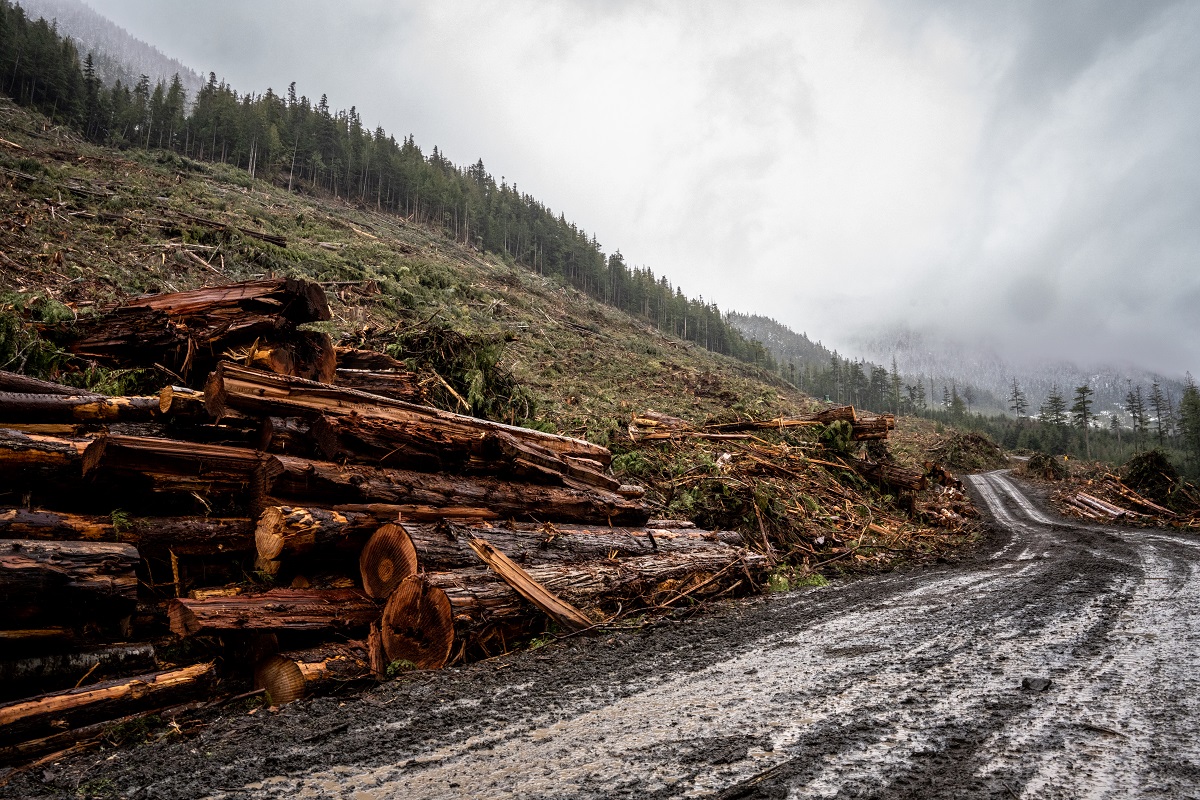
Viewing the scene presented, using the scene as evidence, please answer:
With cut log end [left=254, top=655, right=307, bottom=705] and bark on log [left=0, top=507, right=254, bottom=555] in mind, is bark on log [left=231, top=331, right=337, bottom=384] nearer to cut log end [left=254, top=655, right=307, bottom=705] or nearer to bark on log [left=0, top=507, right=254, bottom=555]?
bark on log [left=0, top=507, right=254, bottom=555]

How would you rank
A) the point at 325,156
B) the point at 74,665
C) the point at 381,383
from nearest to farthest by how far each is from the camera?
the point at 74,665 → the point at 381,383 → the point at 325,156

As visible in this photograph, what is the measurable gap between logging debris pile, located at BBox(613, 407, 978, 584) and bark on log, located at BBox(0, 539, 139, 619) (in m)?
6.50

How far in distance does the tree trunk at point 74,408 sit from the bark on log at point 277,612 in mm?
2186

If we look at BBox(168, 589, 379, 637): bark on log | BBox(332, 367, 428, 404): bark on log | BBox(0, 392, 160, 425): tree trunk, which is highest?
BBox(332, 367, 428, 404): bark on log

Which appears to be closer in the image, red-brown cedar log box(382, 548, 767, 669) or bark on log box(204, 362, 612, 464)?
red-brown cedar log box(382, 548, 767, 669)

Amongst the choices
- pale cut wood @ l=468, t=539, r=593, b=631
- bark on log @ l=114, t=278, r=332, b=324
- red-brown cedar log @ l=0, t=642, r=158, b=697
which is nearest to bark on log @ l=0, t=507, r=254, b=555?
red-brown cedar log @ l=0, t=642, r=158, b=697

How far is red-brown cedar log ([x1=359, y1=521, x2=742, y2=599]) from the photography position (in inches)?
160

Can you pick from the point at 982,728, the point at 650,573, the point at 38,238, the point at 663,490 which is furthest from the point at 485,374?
the point at 38,238

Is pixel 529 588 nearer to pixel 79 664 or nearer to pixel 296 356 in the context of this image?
pixel 79 664

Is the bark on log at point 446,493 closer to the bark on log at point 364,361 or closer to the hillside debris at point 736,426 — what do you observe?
the bark on log at point 364,361

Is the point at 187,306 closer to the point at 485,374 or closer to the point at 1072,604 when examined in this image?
the point at 485,374

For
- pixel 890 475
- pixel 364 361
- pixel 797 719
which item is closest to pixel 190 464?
pixel 364 361

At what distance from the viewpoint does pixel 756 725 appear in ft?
8.60

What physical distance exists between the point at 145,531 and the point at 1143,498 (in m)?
25.7
